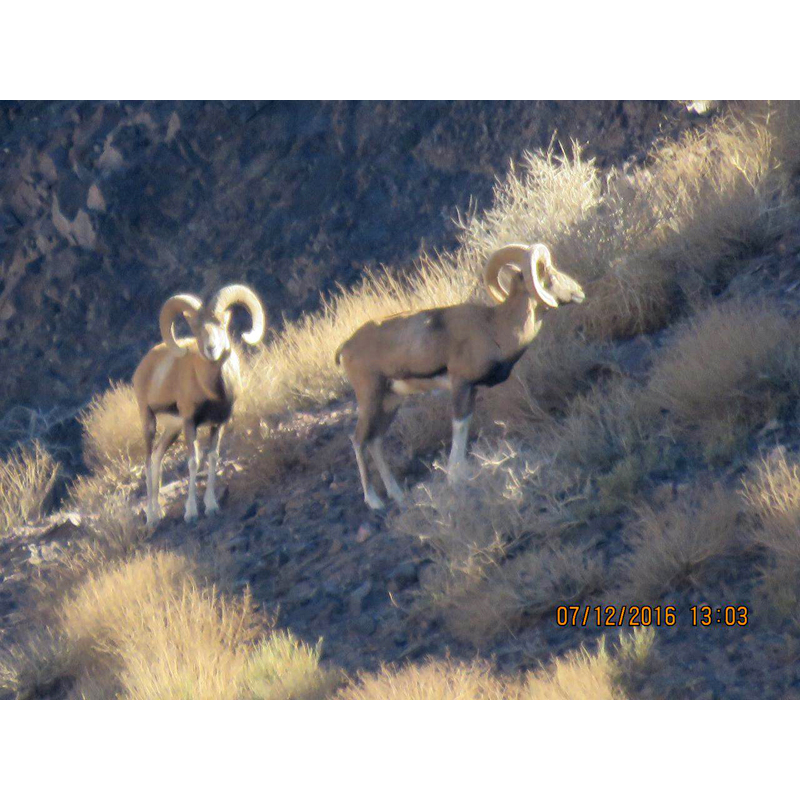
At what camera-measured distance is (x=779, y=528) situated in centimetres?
773

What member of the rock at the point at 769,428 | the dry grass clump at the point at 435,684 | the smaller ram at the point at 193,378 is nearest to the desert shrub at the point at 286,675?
the dry grass clump at the point at 435,684

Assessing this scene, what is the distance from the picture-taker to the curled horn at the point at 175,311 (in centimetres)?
1043

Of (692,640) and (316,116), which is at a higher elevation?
(316,116)

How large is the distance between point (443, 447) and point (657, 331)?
8.56 feet

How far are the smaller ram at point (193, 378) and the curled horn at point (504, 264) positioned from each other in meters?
2.21

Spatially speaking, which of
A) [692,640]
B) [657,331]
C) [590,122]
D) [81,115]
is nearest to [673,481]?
[692,640]

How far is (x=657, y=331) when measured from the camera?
39.0ft

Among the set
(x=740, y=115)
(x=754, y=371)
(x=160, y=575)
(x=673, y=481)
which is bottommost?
(x=160, y=575)

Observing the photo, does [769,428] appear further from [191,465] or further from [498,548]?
[191,465]

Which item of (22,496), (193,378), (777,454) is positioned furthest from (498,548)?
(22,496)

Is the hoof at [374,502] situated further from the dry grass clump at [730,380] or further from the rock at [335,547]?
the dry grass clump at [730,380]

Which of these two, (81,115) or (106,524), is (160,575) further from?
(81,115)

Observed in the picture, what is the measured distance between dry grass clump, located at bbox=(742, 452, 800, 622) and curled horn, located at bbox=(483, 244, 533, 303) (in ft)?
7.64
